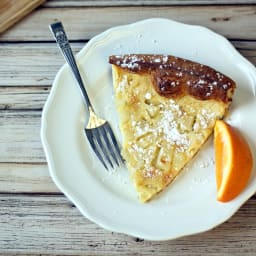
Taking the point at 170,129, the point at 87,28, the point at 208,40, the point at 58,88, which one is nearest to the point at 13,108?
the point at 58,88

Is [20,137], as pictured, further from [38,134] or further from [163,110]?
[163,110]

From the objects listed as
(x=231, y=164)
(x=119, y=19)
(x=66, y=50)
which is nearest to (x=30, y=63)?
(x=66, y=50)

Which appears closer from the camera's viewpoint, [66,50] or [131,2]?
[66,50]

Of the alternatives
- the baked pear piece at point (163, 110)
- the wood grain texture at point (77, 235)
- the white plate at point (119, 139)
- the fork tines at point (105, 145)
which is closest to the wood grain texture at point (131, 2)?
the white plate at point (119, 139)

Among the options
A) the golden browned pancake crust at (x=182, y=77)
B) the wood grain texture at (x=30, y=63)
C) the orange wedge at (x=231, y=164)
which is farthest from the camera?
the wood grain texture at (x=30, y=63)

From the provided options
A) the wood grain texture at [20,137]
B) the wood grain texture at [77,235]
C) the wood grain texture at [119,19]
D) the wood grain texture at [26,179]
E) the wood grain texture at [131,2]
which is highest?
the wood grain texture at [131,2]

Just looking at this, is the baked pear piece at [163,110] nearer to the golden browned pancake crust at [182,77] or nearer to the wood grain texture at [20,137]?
the golden browned pancake crust at [182,77]

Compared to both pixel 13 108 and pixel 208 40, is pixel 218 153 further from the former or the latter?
pixel 13 108
